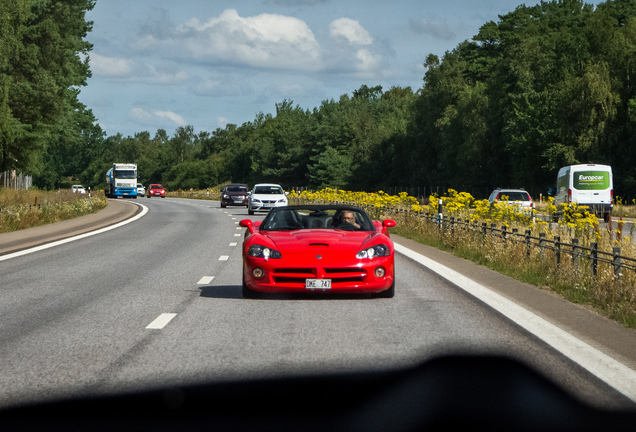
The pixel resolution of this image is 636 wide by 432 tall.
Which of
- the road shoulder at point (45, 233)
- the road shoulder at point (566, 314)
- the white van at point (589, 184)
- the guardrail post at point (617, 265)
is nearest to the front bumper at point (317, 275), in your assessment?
the road shoulder at point (566, 314)

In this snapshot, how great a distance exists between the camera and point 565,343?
25.2ft

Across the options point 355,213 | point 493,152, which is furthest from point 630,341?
point 493,152

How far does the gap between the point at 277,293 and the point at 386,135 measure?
4131 inches

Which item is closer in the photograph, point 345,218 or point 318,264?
point 318,264

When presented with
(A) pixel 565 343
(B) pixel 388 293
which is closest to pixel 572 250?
(B) pixel 388 293

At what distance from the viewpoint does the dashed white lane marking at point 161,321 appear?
28.6 feet

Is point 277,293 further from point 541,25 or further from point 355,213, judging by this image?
point 541,25

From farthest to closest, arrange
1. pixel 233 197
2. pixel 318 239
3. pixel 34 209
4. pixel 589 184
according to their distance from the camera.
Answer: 1. pixel 233 197
2. pixel 589 184
3. pixel 34 209
4. pixel 318 239

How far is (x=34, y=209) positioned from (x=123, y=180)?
52.0m

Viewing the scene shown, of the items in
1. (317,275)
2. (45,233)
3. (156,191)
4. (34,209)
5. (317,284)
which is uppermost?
(317,275)

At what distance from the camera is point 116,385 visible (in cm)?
597

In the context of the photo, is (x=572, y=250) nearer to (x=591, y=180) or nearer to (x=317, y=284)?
(x=317, y=284)

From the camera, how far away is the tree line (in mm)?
51875

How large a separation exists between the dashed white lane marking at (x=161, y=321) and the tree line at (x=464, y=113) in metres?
30.7
